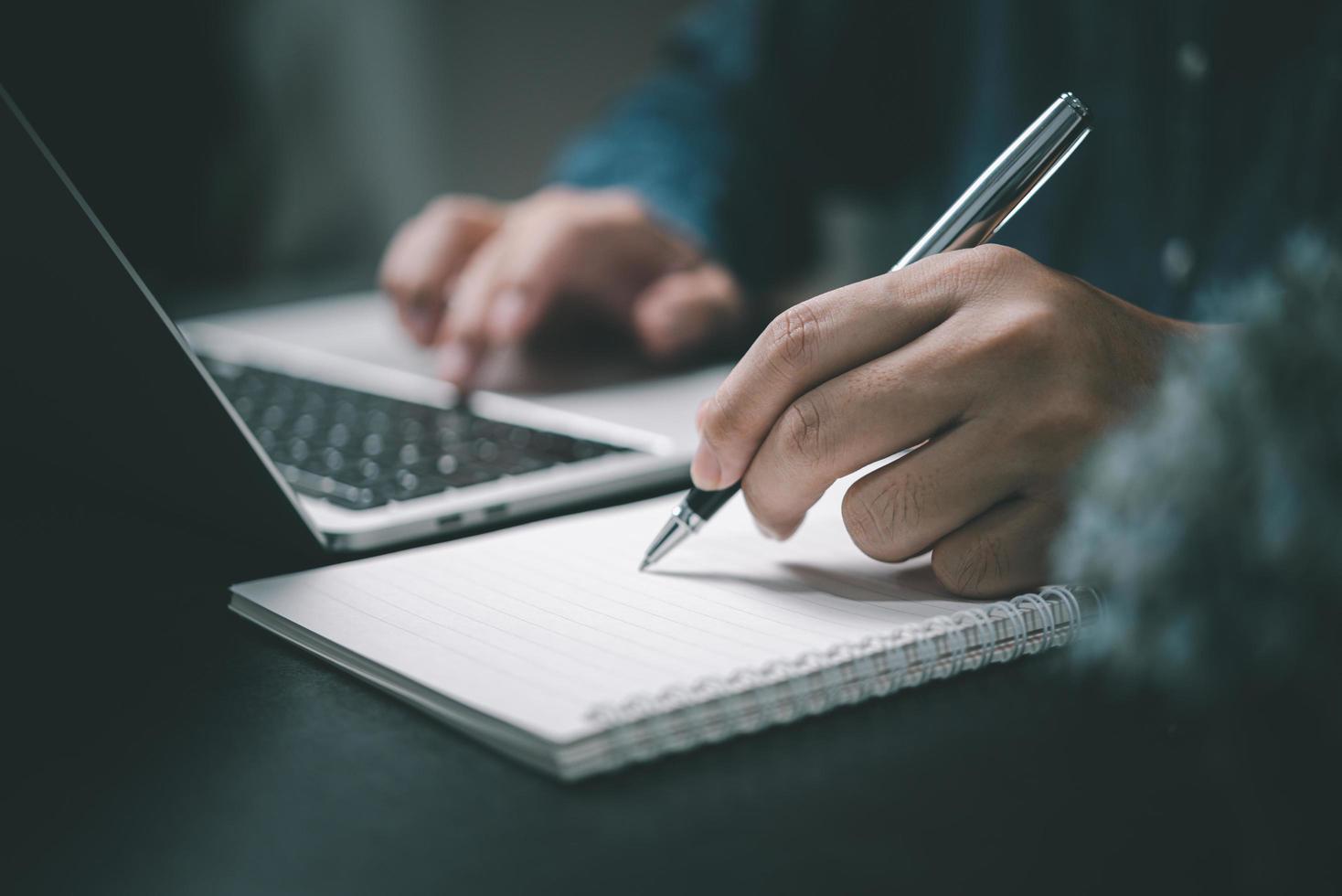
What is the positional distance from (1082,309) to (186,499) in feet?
1.14

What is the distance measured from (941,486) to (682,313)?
0.46 meters

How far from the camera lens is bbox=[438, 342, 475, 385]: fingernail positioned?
28.4 inches

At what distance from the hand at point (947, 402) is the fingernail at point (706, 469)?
1cm

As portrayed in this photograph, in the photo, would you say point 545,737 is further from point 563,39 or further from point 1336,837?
point 563,39

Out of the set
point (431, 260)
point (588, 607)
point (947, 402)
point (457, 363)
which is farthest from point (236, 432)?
point (431, 260)

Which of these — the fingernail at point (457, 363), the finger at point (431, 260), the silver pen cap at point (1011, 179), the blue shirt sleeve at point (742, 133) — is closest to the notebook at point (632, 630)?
the silver pen cap at point (1011, 179)

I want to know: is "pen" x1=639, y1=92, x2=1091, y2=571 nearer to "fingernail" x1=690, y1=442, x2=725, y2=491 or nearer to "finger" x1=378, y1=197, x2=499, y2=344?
"fingernail" x1=690, y1=442, x2=725, y2=491

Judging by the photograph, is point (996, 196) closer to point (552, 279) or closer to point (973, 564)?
point (973, 564)

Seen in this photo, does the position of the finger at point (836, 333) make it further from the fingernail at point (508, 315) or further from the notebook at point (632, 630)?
the fingernail at point (508, 315)

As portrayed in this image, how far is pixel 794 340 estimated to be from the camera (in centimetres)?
36

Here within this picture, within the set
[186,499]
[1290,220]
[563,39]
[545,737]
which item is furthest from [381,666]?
[563,39]

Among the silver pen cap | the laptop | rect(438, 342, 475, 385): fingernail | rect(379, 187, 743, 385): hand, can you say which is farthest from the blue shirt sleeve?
the silver pen cap

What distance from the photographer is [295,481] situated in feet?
1.73

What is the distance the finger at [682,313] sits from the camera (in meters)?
0.79
